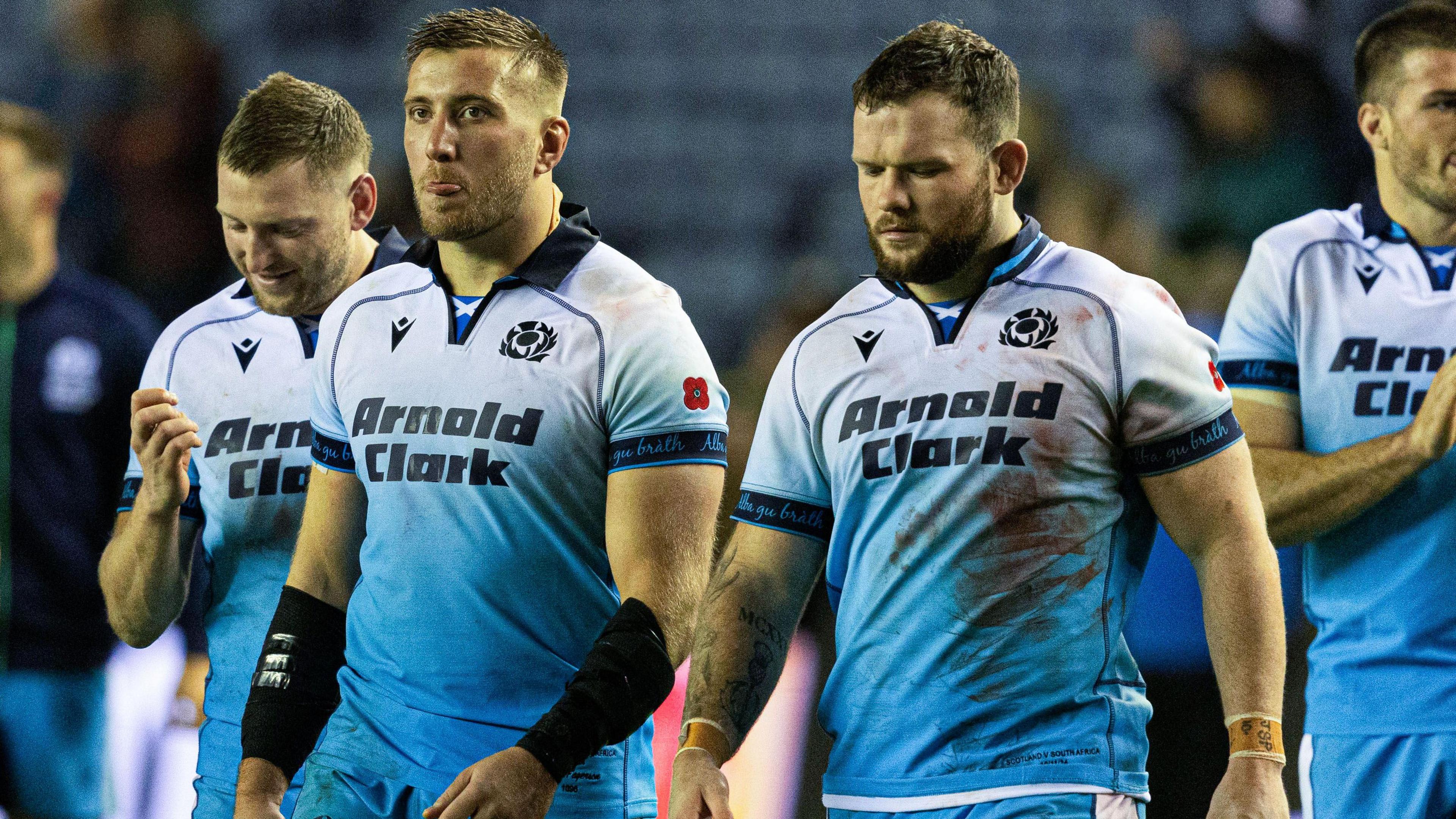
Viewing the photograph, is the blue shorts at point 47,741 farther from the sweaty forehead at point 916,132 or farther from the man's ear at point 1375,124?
the man's ear at point 1375,124

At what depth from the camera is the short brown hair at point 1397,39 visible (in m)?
4.76

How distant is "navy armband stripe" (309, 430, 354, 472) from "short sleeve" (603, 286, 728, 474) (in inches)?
28.5

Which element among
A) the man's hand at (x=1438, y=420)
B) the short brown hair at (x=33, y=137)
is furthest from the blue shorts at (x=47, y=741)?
the man's hand at (x=1438, y=420)

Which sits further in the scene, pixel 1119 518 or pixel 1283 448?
pixel 1283 448

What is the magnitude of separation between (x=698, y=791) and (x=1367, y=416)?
2.17m

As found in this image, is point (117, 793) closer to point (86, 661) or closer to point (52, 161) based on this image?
point (86, 661)

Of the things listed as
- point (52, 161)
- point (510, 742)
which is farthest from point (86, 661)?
point (510, 742)

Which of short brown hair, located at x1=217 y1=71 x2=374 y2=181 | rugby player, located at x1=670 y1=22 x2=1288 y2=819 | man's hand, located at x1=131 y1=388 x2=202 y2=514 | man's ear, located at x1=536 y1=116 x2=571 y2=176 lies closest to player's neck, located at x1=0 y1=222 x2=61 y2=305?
short brown hair, located at x1=217 y1=71 x2=374 y2=181

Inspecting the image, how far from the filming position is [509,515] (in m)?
3.98

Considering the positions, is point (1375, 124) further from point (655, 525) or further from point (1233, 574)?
point (655, 525)

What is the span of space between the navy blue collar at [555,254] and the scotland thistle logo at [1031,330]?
1.09m

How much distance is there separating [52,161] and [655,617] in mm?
4902

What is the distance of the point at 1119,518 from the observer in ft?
12.2

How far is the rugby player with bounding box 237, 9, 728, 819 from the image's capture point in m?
3.96
